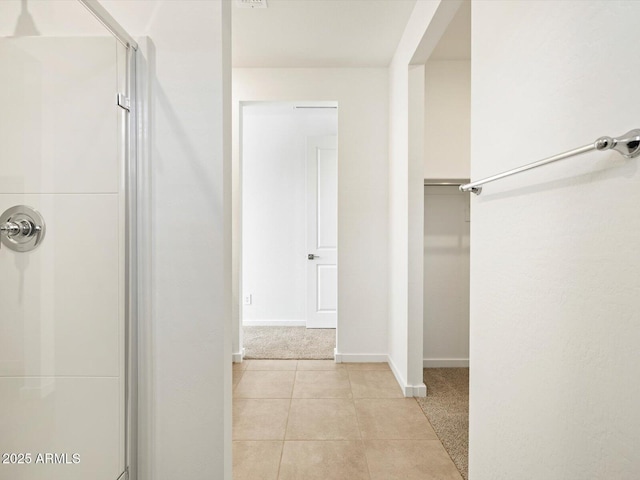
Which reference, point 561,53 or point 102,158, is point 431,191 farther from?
point 102,158

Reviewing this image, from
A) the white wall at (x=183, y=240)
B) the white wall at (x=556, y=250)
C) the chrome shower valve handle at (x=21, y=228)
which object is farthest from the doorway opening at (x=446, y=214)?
the chrome shower valve handle at (x=21, y=228)

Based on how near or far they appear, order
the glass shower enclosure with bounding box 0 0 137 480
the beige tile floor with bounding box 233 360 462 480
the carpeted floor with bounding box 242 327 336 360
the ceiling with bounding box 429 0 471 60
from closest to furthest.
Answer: the glass shower enclosure with bounding box 0 0 137 480 → the beige tile floor with bounding box 233 360 462 480 → the ceiling with bounding box 429 0 471 60 → the carpeted floor with bounding box 242 327 336 360

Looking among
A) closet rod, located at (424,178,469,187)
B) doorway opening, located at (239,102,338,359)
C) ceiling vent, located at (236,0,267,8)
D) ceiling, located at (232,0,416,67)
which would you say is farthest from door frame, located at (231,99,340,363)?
doorway opening, located at (239,102,338,359)

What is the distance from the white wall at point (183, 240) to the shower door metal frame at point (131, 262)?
0.03 meters

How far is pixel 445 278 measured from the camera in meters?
3.14

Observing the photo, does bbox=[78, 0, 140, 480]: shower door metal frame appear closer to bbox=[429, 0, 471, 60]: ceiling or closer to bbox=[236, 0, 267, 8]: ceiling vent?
bbox=[236, 0, 267, 8]: ceiling vent

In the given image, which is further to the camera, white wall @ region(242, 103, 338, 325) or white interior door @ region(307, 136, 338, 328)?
white wall @ region(242, 103, 338, 325)

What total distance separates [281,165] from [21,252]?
3.91 m

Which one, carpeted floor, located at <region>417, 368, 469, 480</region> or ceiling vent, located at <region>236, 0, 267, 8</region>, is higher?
ceiling vent, located at <region>236, 0, 267, 8</region>

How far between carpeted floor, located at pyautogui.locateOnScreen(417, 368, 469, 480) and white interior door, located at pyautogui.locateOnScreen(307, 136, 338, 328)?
5.21 ft

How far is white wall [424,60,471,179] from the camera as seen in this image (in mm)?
3041

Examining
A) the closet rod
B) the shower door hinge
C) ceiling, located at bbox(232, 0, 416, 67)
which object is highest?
ceiling, located at bbox(232, 0, 416, 67)

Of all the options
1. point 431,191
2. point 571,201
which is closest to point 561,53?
point 571,201

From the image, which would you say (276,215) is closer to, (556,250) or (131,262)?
(131,262)
